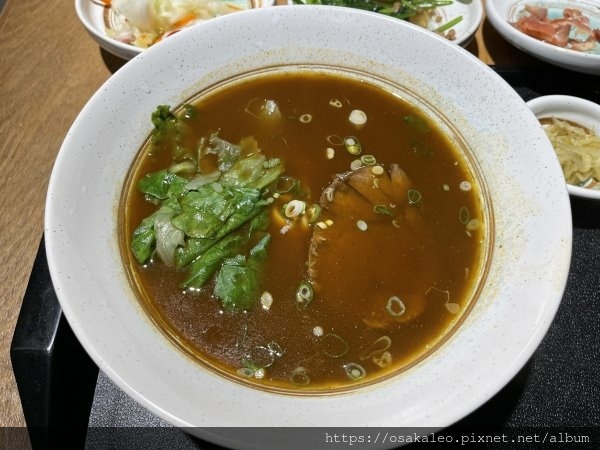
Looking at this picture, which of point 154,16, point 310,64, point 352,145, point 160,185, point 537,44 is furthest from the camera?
point 154,16

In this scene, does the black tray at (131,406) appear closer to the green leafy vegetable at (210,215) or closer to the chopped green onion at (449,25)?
the green leafy vegetable at (210,215)

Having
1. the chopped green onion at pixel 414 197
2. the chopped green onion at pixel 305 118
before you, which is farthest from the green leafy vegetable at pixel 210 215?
the chopped green onion at pixel 414 197

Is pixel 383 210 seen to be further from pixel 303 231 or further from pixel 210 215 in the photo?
pixel 210 215

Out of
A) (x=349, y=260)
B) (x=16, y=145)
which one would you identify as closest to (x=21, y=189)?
(x=16, y=145)

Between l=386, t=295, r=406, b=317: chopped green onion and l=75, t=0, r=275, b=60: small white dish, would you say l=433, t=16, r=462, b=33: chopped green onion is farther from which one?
l=386, t=295, r=406, b=317: chopped green onion

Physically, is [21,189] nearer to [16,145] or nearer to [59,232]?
[16,145]

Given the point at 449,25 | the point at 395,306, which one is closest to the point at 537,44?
the point at 449,25
